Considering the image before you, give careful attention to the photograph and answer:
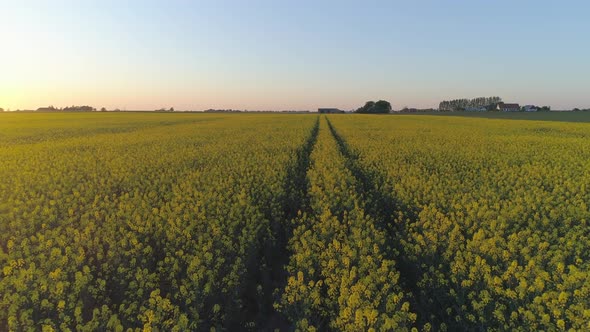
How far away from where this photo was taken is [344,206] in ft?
25.6

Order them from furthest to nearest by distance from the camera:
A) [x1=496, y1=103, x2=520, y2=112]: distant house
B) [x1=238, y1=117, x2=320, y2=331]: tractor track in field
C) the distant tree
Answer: [x1=496, y1=103, x2=520, y2=112]: distant house
the distant tree
[x1=238, y1=117, x2=320, y2=331]: tractor track in field

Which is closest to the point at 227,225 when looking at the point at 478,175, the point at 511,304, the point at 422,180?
the point at 511,304

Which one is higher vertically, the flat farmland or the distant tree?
the distant tree

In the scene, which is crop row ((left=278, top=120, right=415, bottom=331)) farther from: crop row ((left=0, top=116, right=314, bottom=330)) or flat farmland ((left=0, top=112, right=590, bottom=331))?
crop row ((left=0, top=116, right=314, bottom=330))

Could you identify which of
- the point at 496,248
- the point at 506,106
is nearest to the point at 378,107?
the point at 506,106

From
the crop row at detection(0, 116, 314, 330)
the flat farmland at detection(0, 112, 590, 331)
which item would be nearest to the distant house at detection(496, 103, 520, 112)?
the flat farmland at detection(0, 112, 590, 331)

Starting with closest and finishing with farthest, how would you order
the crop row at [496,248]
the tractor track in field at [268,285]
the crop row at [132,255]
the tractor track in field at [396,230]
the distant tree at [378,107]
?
the crop row at [132,255] → the crop row at [496,248] → the tractor track in field at [396,230] → the tractor track in field at [268,285] → the distant tree at [378,107]

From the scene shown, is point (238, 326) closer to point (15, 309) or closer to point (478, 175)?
point (15, 309)

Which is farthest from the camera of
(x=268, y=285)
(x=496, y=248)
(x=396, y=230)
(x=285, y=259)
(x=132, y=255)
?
(x=396, y=230)

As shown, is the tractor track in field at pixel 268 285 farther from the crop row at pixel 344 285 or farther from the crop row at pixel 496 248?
the crop row at pixel 496 248

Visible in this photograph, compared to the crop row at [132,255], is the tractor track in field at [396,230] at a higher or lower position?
lower

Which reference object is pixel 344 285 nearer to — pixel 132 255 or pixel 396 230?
pixel 132 255

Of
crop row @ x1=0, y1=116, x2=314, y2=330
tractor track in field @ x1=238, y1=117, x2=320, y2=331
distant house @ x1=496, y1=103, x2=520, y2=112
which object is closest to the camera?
crop row @ x1=0, y1=116, x2=314, y2=330

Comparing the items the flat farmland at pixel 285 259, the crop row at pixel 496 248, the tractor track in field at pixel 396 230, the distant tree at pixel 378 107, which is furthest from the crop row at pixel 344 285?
the distant tree at pixel 378 107
